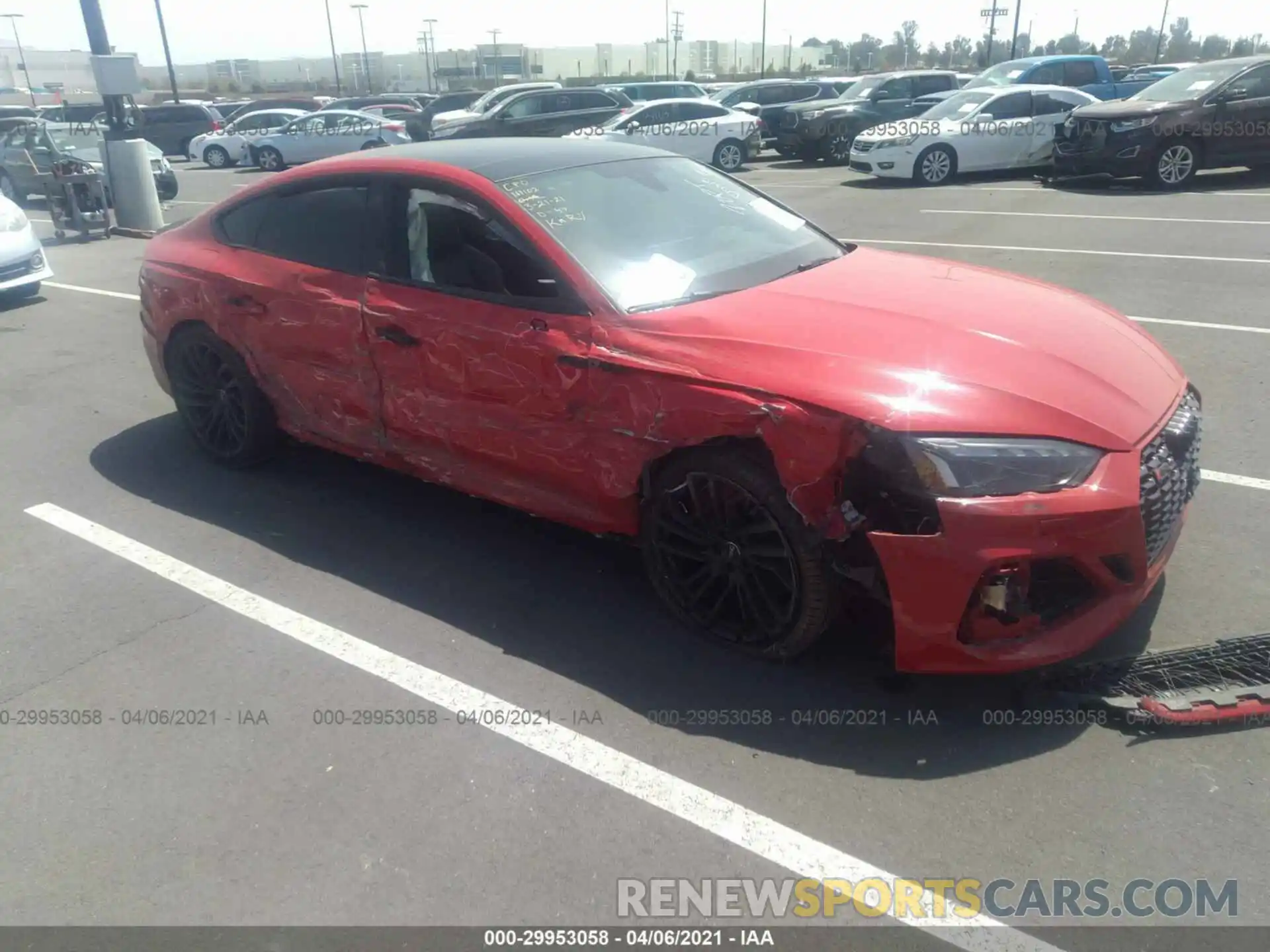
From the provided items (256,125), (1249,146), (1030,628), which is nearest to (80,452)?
(1030,628)

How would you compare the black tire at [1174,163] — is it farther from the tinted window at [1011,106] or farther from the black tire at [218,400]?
the black tire at [218,400]

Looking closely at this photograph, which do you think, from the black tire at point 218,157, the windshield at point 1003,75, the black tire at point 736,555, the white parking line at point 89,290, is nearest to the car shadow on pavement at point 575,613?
the black tire at point 736,555

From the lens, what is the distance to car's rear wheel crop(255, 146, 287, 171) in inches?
993

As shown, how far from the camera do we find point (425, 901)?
2.53 meters

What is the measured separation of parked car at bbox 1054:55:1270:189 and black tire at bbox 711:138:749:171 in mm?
7738

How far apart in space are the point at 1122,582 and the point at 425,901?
2.17 metres

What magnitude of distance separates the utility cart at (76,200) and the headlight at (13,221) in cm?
407

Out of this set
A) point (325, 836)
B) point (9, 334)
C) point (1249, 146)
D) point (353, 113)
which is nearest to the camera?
point (325, 836)

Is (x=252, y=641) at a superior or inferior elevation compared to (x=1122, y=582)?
inferior

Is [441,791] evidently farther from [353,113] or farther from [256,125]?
[256,125]

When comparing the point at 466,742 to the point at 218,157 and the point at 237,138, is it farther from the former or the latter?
the point at 218,157

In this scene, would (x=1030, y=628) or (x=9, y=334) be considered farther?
(x=9, y=334)

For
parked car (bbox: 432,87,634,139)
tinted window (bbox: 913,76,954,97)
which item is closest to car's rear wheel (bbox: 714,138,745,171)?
parked car (bbox: 432,87,634,139)

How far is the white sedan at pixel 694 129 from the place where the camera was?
1958cm
